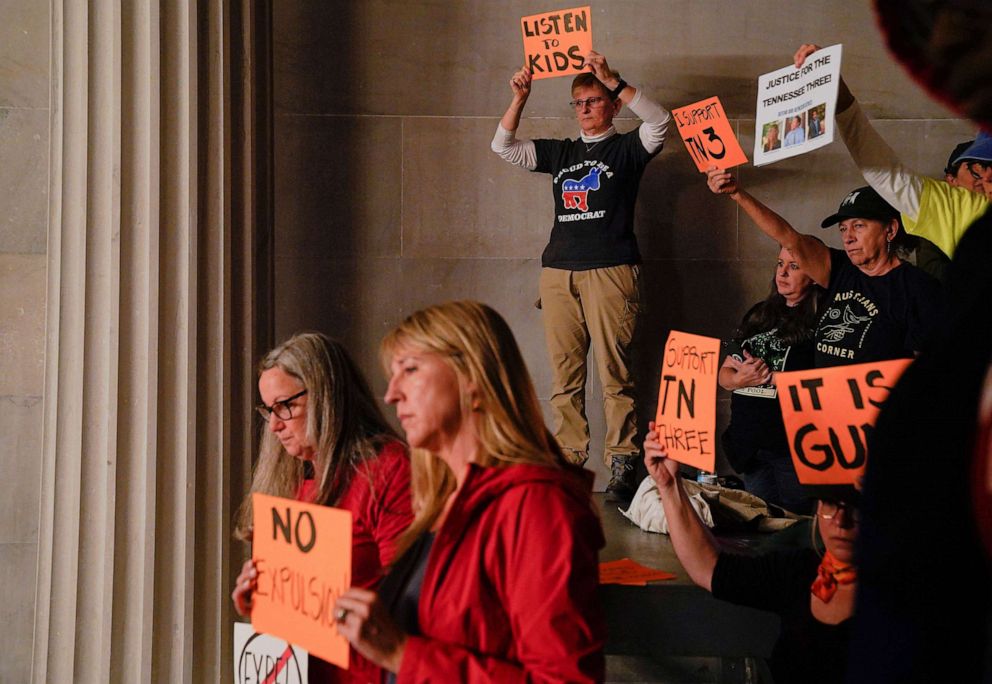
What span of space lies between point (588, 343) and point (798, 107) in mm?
1635

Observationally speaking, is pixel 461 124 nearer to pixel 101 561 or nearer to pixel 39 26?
pixel 39 26

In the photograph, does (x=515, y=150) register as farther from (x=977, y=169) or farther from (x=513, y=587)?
(x=513, y=587)

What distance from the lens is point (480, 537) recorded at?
1.41 meters

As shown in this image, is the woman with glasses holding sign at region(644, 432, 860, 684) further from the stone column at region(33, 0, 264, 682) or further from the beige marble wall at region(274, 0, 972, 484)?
the beige marble wall at region(274, 0, 972, 484)

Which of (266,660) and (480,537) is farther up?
→ (480,537)

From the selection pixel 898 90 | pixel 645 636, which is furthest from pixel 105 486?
pixel 898 90

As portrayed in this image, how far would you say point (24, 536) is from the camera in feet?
14.7

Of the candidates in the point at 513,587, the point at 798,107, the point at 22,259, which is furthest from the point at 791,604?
the point at 22,259

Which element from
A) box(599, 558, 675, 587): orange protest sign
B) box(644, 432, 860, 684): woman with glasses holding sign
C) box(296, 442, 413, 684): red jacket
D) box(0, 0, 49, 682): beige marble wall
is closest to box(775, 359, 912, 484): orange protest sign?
box(644, 432, 860, 684): woman with glasses holding sign

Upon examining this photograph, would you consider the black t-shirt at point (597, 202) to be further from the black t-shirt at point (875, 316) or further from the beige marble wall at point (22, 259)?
the beige marble wall at point (22, 259)

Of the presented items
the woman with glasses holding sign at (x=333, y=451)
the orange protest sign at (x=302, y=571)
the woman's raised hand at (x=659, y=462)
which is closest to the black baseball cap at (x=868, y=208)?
the woman's raised hand at (x=659, y=462)

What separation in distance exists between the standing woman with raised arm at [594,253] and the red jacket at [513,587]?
312 cm

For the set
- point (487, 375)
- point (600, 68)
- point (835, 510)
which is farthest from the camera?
point (600, 68)

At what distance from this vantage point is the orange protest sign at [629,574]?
114 inches
